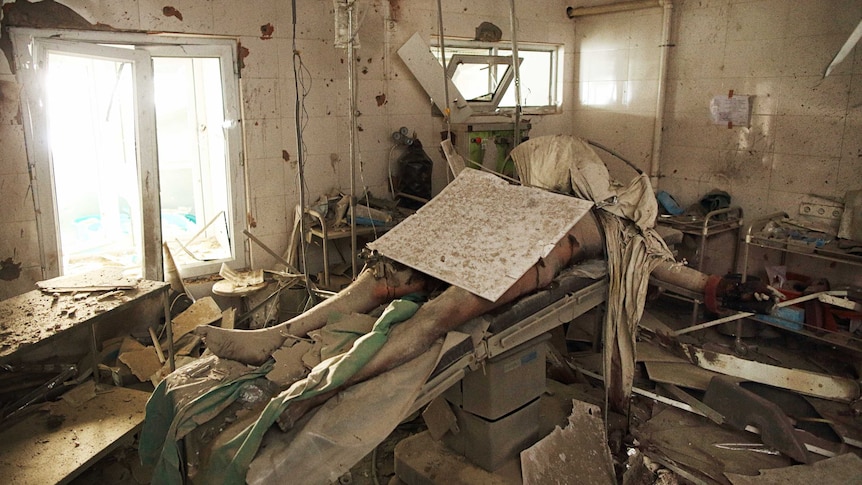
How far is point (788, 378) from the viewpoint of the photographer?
131 inches

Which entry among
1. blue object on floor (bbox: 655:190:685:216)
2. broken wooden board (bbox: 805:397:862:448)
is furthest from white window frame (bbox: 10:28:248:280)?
broken wooden board (bbox: 805:397:862:448)

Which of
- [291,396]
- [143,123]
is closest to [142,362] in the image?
[143,123]

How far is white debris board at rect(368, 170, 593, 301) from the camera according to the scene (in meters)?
2.56

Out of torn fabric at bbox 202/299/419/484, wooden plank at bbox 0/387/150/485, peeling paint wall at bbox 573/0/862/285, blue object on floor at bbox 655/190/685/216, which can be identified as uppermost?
peeling paint wall at bbox 573/0/862/285

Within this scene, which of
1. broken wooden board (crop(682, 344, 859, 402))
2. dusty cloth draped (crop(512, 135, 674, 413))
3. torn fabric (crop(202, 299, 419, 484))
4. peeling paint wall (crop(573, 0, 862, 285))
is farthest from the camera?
peeling paint wall (crop(573, 0, 862, 285))

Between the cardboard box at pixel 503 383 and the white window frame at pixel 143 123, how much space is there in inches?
90.8

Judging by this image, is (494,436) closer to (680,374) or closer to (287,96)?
(680,374)

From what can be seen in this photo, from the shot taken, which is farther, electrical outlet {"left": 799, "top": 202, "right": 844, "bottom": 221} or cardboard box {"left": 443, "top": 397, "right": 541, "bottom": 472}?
electrical outlet {"left": 799, "top": 202, "right": 844, "bottom": 221}

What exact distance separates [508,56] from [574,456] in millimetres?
3624

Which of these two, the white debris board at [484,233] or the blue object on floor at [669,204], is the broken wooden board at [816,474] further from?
the blue object on floor at [669,204]

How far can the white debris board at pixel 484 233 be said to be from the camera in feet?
8.41

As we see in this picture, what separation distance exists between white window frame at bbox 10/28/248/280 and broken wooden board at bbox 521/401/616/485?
2.68 metres

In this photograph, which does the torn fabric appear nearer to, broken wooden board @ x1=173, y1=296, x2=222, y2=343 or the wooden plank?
the wooden plank

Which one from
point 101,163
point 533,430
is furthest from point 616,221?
point 101,163
